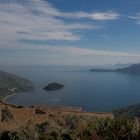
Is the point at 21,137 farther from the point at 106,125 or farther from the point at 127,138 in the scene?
the point at 127,138

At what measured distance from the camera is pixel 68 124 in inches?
639

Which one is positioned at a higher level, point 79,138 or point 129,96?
point 129,96

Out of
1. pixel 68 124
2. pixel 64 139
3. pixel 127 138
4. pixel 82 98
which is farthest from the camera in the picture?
pixel 82 98

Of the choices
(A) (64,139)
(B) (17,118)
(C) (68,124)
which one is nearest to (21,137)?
(A) (64,139)

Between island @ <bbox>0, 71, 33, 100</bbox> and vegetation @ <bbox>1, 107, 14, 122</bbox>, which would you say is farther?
island @ <bbox>0, 71, 33, 100</bbox>

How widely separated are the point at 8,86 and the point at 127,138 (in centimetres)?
14529

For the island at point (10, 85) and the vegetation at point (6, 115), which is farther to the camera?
the island at point (10, 85)

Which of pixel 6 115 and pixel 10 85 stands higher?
pixel 10 85

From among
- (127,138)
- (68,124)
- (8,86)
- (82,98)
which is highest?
(8,86)

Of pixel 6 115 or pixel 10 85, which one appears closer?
pixel 6 115

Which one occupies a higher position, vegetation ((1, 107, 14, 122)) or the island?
the island

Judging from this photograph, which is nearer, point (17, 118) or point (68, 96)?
point (17, 118)

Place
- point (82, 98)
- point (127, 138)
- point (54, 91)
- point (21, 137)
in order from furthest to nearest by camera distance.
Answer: point (54, 91), point (82, 98), point (21, 137), point (127, 138)

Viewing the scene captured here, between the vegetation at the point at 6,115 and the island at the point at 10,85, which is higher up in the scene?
the island at the point at 10,85
